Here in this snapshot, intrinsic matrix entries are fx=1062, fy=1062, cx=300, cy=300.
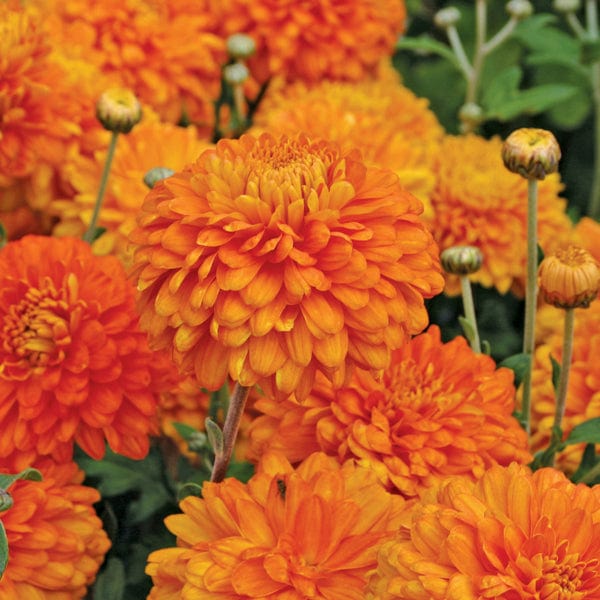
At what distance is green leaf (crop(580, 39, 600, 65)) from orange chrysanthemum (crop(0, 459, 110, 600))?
0.88 metres

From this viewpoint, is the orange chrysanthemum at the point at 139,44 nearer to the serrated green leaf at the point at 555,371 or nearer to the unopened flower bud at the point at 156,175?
the unopened flower bud at the point at 156,175

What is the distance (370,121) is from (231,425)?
0.56 meters

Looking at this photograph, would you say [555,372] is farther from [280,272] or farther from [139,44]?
[139,44]

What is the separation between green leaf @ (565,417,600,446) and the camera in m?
0.86

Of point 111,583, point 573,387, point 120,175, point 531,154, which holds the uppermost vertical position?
point 531,154

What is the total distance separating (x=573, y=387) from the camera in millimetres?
988

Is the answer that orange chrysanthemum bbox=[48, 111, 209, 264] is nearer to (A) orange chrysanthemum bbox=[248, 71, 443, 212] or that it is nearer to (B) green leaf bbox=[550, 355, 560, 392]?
(A) orange chrysanthemum bbox=[248, 71, 443, 212]

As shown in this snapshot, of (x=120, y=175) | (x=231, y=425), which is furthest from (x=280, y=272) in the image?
(x=120, y=175)

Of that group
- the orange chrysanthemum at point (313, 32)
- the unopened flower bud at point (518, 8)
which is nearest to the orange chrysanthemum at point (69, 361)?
the orange chrysanthemum at point (313, 32)

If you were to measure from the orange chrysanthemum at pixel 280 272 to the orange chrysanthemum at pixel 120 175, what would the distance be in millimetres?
367

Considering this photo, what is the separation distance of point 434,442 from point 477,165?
49 cm

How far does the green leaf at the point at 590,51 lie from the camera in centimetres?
137

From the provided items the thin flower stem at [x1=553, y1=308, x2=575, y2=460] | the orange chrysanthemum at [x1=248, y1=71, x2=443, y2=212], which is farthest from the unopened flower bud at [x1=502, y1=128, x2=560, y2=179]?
the orange chrysanthemum at [x1=248, y1=71, x2=443, y2=212]

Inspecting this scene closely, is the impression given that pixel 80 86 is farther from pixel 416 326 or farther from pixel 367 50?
pixel 416 326
